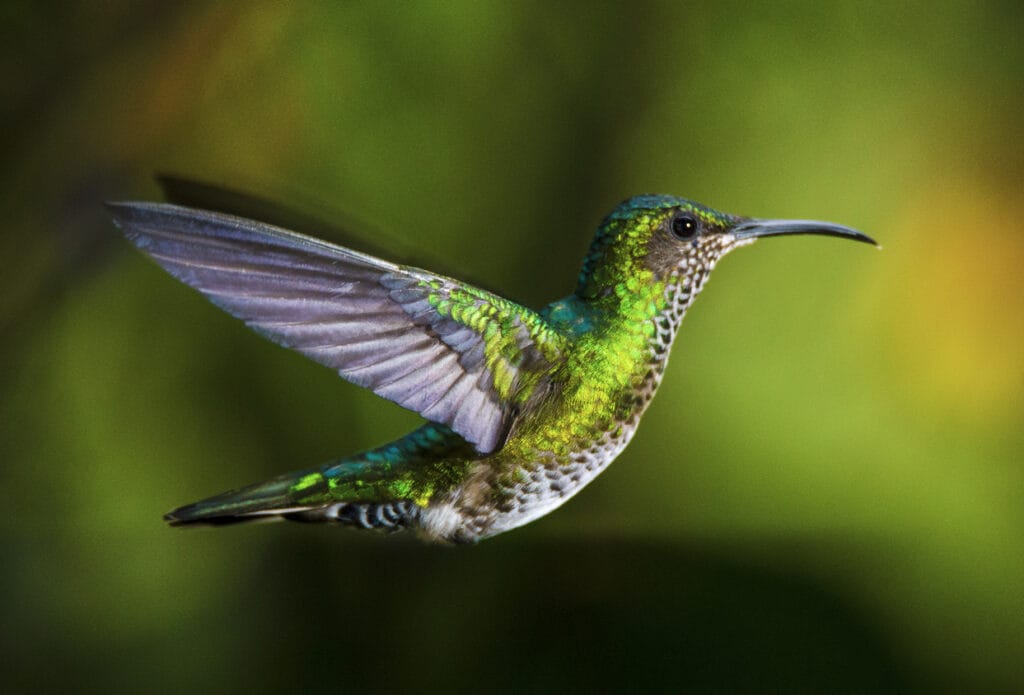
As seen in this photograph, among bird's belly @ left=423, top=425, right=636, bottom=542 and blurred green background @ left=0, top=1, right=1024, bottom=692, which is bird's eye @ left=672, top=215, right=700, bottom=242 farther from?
blurred green background @ left=0, top=1, right=1024, bottom=692

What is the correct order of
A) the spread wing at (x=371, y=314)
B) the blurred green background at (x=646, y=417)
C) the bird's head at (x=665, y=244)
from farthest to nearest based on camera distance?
the blurred green background at (x=646, y=417)
the bird's head at (x=665, y=244)
the spread wing at (x=371, y=314)

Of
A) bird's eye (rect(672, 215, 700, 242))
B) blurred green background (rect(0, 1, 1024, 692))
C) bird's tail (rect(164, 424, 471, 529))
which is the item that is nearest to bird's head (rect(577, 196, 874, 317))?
bird's eye (rect(672, 215, 700, 242))

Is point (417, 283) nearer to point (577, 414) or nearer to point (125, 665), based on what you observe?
point (577, 414)

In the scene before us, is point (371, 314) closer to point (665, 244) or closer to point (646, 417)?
point (665, 244)

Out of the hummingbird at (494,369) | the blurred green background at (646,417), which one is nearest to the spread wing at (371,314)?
the hummingbird at (494,369)

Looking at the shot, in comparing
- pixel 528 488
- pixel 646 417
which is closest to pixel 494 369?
pixel 528 488

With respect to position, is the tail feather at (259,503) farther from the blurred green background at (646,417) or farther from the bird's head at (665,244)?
the blurred green background at (646,417)
